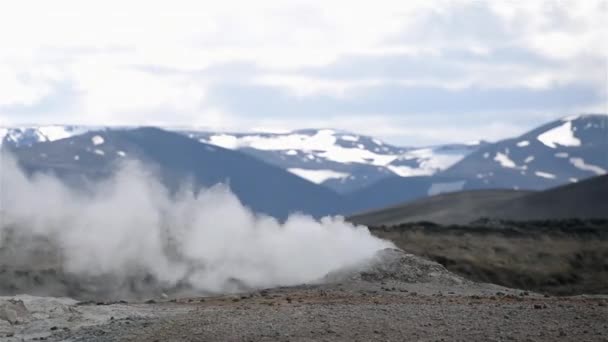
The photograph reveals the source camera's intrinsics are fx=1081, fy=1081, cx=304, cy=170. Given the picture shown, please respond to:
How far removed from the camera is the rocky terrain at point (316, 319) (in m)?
19.2

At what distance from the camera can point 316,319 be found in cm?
2078

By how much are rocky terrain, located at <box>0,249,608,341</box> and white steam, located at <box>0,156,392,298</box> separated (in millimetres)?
5808

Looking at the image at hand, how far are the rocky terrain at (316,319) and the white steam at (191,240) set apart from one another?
5808 mm

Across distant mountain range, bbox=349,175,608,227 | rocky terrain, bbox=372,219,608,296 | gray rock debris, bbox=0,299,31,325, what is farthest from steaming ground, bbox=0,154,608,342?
distant mountain range, bbox=349,175,608,227

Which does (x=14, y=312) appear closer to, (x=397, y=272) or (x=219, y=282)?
(x=219, y=282)

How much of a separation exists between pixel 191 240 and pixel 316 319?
52.1 ft

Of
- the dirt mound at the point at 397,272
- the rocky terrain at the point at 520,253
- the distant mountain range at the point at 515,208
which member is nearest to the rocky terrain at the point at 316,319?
the dirt mound at the point at 397,272

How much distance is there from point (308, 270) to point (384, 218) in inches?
4517

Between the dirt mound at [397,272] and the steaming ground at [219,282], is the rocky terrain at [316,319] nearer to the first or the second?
the steaming ground at [219,282]

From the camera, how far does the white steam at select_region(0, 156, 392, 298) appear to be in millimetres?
34750

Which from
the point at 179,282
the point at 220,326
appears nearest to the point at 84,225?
the point at 179,282

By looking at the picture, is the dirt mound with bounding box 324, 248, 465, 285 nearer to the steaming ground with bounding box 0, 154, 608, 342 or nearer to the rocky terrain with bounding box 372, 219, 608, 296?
the steaming ground with bounding box 0, 154, 608, 342

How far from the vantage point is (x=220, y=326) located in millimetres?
20359

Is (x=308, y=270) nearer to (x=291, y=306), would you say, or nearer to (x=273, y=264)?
(x=273, y=264)
